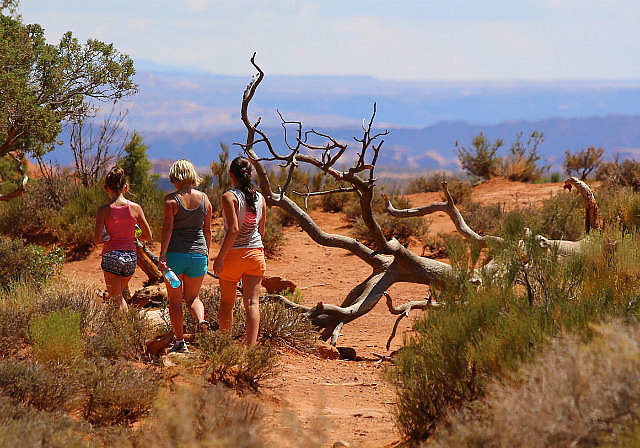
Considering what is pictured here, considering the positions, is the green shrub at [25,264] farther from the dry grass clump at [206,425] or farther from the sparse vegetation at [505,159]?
the sparse vegetation at [505,159]

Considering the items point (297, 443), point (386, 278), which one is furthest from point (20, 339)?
point (386, 278)

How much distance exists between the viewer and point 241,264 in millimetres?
6023

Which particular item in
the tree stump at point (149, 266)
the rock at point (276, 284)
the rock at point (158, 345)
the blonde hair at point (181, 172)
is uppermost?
the blonde hair at point (181, 172)

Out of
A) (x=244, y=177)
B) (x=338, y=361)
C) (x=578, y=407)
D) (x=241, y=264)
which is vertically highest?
(x=244, y=177)

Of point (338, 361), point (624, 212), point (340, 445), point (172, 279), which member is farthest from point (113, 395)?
point (624, 212)

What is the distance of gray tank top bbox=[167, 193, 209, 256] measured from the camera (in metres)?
5.80

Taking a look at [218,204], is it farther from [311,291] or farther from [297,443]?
[297,443]

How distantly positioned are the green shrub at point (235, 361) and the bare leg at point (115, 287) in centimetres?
127

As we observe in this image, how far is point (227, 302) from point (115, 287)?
1123 millimetres

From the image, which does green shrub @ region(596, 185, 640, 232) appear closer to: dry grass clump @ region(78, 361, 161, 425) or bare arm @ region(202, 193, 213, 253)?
bare arm @ region(202, 193, 213, 253)

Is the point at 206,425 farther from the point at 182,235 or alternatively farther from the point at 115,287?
the point at 115,287

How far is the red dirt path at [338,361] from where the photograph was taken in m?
4.88

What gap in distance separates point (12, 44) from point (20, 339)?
14.5 feet

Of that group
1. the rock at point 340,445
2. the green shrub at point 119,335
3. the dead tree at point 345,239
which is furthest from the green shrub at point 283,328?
the rock at point 340,445
